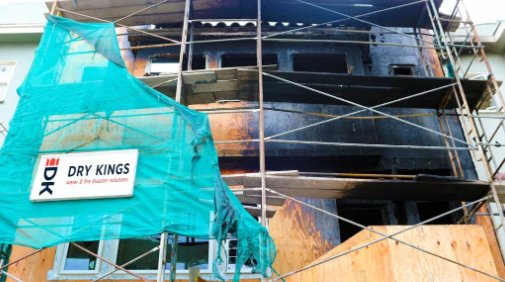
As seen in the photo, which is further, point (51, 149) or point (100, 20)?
point (100, 20)

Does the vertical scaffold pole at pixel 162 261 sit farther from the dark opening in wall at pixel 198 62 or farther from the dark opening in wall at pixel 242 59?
the dark opening in wall at pixel 242 59

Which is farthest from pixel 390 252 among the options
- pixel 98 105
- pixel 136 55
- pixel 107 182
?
pixel 136 55

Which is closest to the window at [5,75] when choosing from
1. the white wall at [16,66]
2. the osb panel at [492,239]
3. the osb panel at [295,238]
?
the white wall at [16,66]

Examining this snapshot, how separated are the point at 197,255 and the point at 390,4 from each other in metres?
7.25

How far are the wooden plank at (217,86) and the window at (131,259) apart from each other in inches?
125

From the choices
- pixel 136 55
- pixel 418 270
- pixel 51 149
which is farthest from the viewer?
pixel 136 55

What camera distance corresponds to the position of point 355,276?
650 centimetres

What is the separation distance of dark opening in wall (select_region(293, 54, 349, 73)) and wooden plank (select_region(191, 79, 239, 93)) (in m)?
2.97

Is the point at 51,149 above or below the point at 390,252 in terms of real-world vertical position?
above

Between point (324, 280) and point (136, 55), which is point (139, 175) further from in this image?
point (136, 55)

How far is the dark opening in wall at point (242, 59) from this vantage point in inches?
428

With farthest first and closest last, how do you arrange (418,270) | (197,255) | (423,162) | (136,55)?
(136,55), (423,162), (197,255), (418,270)

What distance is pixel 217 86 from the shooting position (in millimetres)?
8391

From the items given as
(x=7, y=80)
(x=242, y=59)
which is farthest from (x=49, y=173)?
(x=7, y=80)
